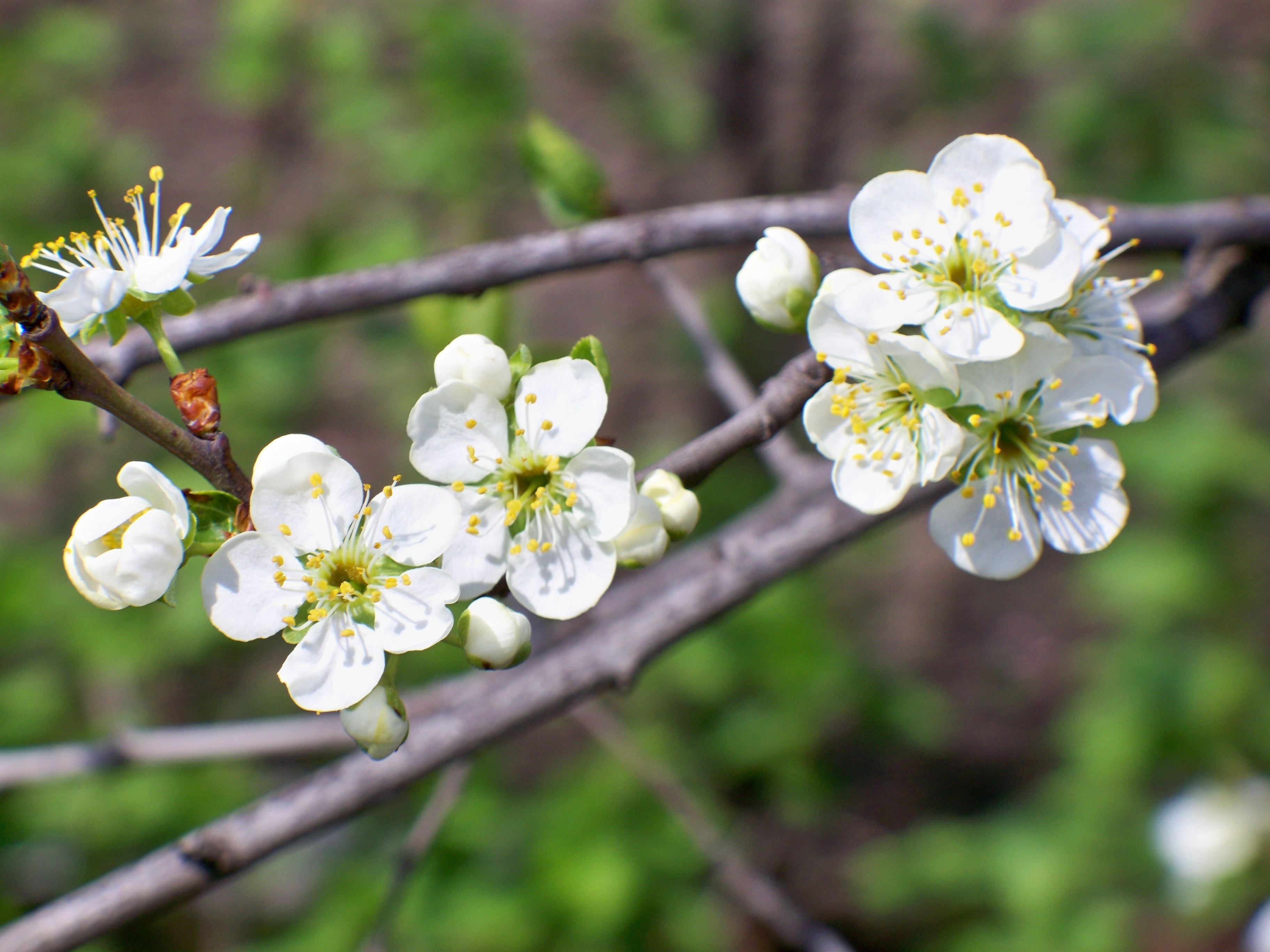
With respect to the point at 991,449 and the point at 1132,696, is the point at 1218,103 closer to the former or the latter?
the point at 1132,696

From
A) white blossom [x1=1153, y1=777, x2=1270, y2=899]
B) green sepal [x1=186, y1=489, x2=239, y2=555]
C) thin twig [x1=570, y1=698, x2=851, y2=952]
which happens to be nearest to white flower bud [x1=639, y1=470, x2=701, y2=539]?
green sepal [x1=186, y1=489, x2=239, y2=555]

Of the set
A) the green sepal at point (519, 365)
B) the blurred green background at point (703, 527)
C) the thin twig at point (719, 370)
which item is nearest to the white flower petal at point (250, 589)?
the green sepal at point (519, 365)

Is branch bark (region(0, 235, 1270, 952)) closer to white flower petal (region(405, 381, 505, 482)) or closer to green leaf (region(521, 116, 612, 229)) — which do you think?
white flower petal (region(405, 381, 505, 482))

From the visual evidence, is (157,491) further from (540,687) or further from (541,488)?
(540,687)

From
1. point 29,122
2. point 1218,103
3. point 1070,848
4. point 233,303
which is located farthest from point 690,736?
point 29,122

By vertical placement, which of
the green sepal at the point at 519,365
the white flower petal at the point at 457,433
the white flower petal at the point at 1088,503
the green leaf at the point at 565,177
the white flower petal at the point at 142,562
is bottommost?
the white flower petal at the point at 1088,503

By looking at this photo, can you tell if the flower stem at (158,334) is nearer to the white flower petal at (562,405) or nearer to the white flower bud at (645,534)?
the white flower petal at (562,405)
